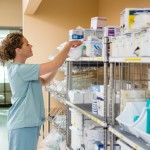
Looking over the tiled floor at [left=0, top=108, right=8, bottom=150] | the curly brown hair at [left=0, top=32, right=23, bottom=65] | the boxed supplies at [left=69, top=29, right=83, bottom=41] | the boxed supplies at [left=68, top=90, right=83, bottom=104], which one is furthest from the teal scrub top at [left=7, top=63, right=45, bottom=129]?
the tiled floor at [left=0, top=108, right=8, bottom=150]

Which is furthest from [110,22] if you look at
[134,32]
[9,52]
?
[134,32]

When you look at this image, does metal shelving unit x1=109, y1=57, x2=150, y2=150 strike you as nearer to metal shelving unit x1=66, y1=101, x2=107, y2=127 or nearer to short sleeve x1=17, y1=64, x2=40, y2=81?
metal shelving unit x1=66, y1=101, x2=107, y2=127

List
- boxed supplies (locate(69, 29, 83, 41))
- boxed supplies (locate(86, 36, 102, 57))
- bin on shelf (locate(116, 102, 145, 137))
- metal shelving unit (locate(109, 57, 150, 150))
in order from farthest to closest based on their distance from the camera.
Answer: boxed supplies (locate(69, 29, 83, 41)) < boxed supplies (locate(86, 36, 102, 57)) < bin on shelf (locate(116, 102, 145, 137)) < metal shelving unit (locate(109, 57, 150, 150))

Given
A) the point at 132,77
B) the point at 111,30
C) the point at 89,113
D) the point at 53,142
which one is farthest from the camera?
the point at 53,142

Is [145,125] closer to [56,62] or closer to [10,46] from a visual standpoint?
[56,62]

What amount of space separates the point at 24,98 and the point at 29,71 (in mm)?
286

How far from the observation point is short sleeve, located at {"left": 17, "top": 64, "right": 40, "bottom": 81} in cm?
273

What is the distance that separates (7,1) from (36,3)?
12.8 ft

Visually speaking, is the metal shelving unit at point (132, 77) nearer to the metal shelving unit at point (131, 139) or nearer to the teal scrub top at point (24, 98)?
the metal shelving unit at point (131, 139)

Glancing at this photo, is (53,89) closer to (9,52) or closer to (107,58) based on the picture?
(9,52)

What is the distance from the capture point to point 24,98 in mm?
2879

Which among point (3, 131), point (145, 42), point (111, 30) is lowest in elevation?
point (3, 131)

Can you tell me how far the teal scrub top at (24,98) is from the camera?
9.16 ft

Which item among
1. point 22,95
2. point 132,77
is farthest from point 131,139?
point 132,77
